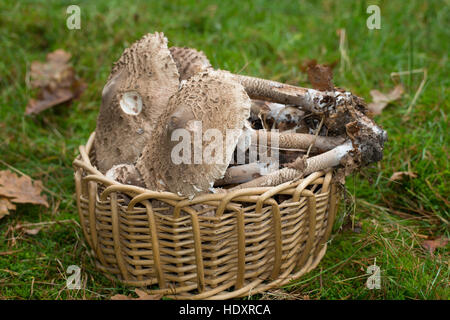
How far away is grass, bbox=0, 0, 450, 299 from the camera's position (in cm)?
245

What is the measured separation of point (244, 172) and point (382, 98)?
178 cm

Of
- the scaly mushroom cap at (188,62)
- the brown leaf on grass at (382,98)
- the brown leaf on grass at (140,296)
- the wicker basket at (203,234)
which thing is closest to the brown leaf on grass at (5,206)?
the wicker basket at (203,234)

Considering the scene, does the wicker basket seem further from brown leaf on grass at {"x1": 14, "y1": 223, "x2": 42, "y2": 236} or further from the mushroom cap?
brown leaf on grass at {"x1": 14, "y1": 223, "x2": 42, "y2": 236}

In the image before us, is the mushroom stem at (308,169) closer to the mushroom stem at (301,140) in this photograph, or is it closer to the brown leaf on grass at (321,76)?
the mushroom stem at (301,140)

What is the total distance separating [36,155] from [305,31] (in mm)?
2752

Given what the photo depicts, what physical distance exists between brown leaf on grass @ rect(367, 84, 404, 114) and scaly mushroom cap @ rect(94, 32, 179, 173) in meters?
1.69

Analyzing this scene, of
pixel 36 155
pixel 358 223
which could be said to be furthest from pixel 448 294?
pixel 36 155

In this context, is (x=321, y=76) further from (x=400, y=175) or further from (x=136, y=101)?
(x=136, y=101)

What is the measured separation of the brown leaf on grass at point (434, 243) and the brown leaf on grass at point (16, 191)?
7.44ft

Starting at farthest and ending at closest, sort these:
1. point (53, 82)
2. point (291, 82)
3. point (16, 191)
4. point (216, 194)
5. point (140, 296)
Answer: point (53, 82) → point (291, 82) → point (16, 191) → point (140, 296) → point (216, 194)

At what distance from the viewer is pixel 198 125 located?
210cm

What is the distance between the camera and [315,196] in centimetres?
227

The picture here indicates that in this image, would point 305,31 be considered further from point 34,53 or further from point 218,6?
point 34,53

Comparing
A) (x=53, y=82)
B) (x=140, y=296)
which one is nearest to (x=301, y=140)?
(x=140, y=296)
